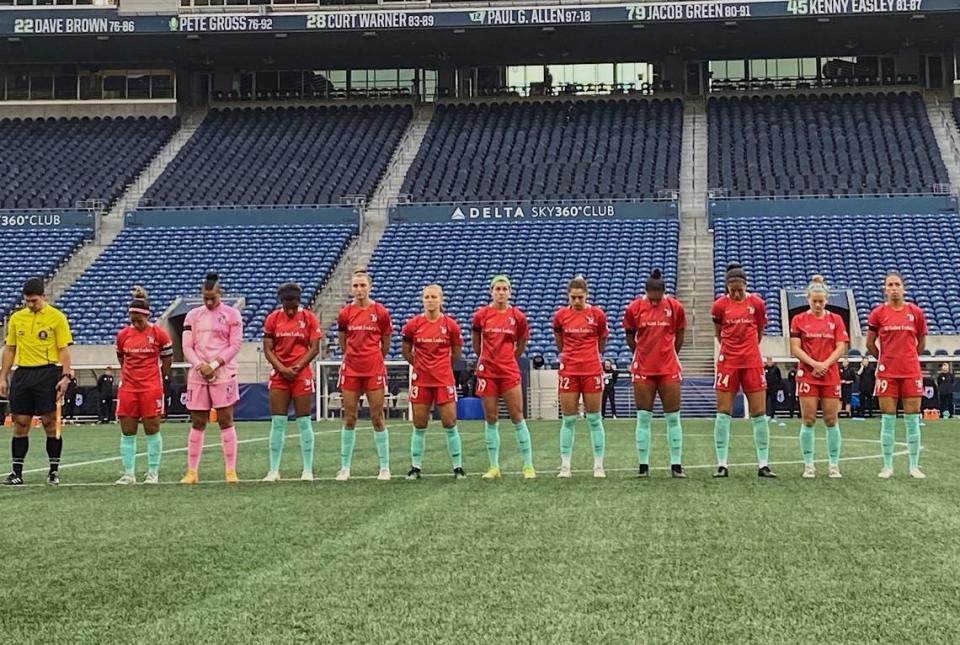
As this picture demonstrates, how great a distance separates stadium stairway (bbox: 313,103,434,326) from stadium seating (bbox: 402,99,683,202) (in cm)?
56

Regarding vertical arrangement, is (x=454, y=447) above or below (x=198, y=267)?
below

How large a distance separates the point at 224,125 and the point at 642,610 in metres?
45.2

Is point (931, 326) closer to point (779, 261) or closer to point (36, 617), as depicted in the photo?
point (779, 261)

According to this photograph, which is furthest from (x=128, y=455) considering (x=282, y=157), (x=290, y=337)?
(x=282, y=157)

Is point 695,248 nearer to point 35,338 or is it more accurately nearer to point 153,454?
point 153,454

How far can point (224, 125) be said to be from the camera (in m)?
48.2

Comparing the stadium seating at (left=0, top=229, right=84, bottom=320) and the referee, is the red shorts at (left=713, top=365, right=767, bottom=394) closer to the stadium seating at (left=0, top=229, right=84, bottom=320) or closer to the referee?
the referee

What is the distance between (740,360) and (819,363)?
0.88 meters

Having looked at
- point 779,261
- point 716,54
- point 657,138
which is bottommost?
point 779,261

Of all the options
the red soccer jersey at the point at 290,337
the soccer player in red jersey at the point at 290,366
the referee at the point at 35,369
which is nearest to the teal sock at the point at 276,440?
the soccer player in red jersey at the point at 290,366

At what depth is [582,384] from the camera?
1255 cm

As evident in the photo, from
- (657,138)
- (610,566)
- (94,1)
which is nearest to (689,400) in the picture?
(657,138)

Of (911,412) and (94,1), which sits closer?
(911,412)

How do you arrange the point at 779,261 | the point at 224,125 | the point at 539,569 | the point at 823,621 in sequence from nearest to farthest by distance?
the point at 823,621, the point at 539,569, the point at 779,261, the point at 224,125
